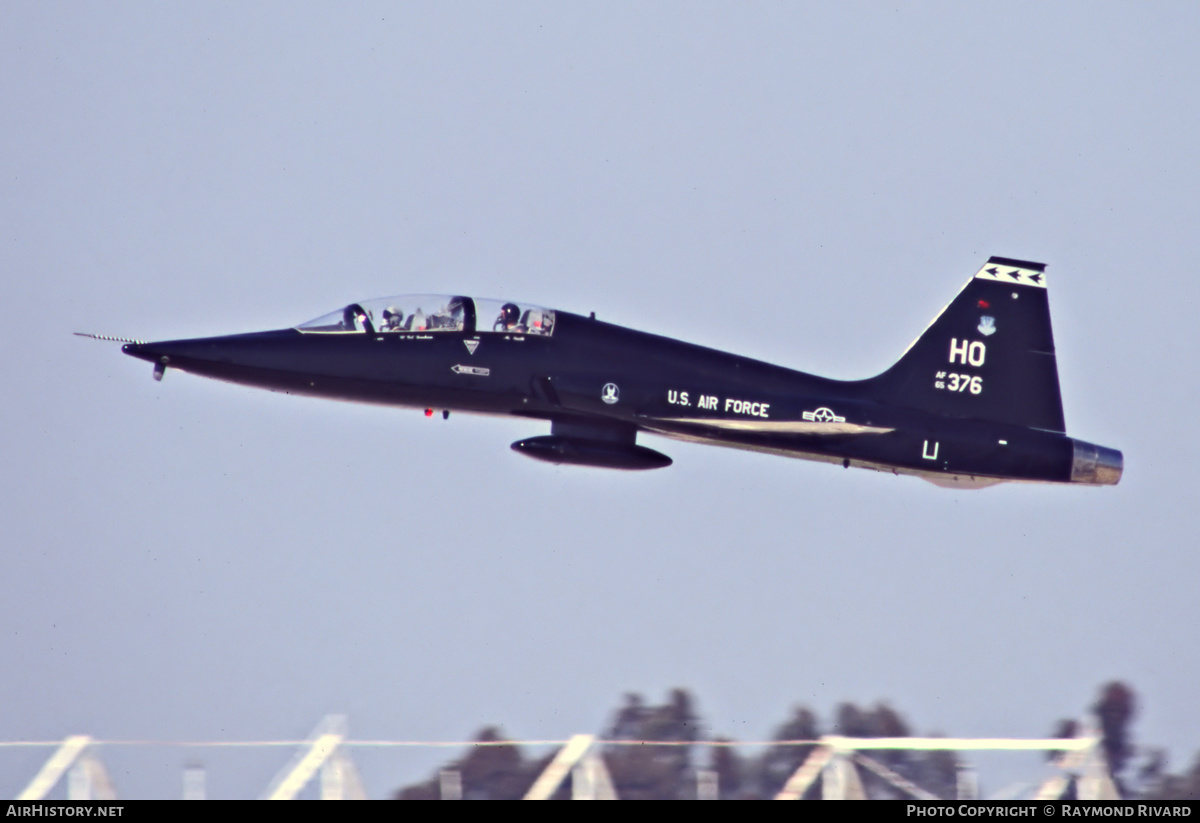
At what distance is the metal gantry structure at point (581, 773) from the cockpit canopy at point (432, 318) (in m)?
10.3

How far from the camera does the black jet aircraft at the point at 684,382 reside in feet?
87.7

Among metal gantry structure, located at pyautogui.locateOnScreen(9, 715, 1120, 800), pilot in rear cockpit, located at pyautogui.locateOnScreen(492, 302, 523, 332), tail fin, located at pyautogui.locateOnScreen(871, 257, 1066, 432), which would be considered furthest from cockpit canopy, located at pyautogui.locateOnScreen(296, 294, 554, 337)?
metal gantry structure, located at pyautogui.locateOnScreen(9, 715, 1120, 800)

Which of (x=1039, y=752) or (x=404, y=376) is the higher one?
(x=404, y=376)

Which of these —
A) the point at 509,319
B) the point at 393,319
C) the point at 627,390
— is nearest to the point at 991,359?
the point at 627,390

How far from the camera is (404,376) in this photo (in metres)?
26.7

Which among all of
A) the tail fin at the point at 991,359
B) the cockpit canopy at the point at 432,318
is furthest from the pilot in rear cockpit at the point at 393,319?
the tail fin at the point at 991,359

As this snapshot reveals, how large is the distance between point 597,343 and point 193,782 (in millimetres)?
11892

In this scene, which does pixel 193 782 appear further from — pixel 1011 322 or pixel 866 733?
pixel 866 733

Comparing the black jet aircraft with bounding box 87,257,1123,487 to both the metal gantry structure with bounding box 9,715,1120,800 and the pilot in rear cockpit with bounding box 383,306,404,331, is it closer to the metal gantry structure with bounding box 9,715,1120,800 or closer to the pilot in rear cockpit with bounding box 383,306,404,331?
the pilot in rear cockpit with bounding box 383,306,404,331

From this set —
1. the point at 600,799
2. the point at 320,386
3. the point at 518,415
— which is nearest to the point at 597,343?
the point at 518,415

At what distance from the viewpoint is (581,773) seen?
17297 mm
